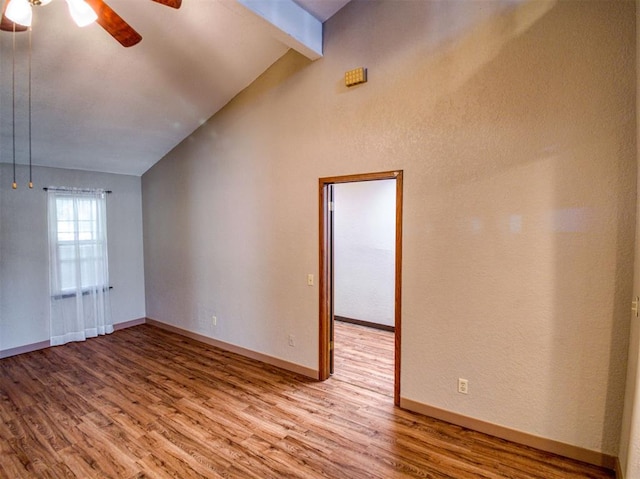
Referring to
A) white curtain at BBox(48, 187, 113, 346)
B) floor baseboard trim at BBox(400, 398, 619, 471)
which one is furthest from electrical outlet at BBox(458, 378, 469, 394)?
white curtain at BBox(48, 187, 113, 346)

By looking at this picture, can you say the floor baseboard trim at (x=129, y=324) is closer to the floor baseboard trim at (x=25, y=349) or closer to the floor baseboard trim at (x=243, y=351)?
the floor baseboard trim at (x=243, y=351)

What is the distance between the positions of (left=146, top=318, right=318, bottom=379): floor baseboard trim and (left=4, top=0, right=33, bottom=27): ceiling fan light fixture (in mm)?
3429

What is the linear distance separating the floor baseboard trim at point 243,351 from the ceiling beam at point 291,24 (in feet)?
10.5

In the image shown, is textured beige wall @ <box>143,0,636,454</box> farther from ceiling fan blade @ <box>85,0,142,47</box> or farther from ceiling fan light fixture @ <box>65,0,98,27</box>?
ceiling fan light fixture @ <box>65,0,98,27</box>

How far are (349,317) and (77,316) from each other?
13.1 ft

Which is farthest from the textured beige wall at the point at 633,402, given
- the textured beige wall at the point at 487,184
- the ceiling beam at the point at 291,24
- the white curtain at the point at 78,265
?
the white curtain at the point at 78,265

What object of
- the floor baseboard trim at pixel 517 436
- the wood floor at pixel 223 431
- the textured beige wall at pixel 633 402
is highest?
the textured beige wall at pixel 633 402

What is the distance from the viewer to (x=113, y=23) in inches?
79.3

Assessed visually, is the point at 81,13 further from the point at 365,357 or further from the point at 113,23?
the point at 365,357

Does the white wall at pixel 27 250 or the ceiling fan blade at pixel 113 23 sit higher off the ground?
the ceiling fan blade at pixel 113 23

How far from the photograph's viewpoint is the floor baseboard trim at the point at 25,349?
Answer: 4.14 metres

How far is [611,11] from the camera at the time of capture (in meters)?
2.06

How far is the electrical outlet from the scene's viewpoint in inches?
104

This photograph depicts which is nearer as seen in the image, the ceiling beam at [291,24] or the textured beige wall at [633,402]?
the textured beige wall at [633,402]
